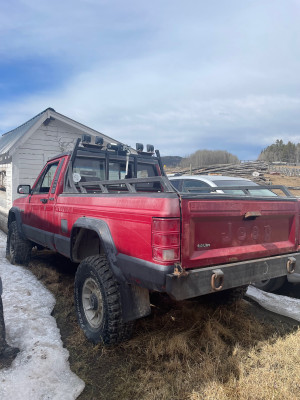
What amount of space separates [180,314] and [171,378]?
3.90 ft

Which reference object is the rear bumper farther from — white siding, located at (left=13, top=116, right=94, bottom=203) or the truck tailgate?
white siding, located at (left=13, top=116, right=94, bottom=203)

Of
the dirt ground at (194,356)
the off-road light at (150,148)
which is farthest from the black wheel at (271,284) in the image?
the off-road light at (150,148)

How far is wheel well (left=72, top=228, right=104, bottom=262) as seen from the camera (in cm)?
358

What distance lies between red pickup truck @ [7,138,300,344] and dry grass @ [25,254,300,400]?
0.23 meters

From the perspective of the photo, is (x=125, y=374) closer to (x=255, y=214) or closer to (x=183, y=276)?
(x=183, y=276)

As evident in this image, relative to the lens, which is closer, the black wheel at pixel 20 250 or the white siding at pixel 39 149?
the black wheel at pixel 20 250

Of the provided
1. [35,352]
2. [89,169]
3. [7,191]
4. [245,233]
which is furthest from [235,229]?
[7,191]

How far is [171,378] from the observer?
249 centimetres

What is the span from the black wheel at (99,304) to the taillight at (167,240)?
79cm

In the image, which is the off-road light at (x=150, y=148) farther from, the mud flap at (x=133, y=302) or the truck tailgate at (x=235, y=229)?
the mud flap at (x=133, y=302)

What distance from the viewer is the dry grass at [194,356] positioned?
7.75ft

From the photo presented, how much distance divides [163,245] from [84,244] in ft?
5.43

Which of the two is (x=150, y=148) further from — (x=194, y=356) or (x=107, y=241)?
(x=194, y=356)

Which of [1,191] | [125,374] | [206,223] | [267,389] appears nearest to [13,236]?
[125,374]
